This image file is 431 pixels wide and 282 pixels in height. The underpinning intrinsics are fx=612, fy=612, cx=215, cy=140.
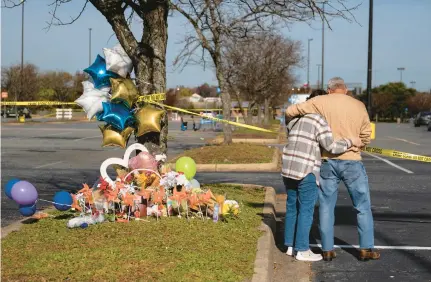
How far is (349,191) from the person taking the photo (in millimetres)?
6203

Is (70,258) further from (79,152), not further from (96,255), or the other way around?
(79,152)

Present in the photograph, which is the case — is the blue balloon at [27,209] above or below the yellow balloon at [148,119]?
below

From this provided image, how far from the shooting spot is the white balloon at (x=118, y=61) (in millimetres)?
7312

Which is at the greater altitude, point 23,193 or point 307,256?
point 23,193

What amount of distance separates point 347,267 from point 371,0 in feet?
42.7

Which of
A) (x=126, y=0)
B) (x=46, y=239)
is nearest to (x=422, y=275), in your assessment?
(x=46, y=239)

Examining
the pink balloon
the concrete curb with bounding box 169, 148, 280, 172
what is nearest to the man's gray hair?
the pink balloon

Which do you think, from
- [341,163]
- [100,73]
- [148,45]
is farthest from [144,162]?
[341,163]

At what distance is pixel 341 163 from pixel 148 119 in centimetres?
246

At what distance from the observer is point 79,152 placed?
862 inches

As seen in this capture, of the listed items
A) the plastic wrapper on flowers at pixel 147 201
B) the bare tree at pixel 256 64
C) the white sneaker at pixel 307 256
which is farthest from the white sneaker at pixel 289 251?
the bare tree at pixel 256 64

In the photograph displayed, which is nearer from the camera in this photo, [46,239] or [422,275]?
[422,275]

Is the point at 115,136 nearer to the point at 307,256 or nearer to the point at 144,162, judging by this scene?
the point at 144,162

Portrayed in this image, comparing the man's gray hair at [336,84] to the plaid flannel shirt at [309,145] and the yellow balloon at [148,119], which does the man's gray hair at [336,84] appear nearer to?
the plaid flannel shirt at [309,145]
